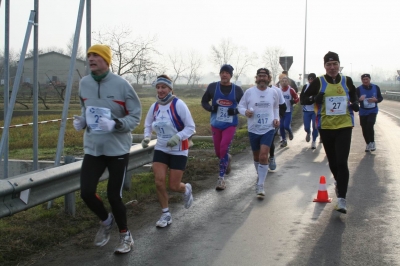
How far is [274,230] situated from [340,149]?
5.06ft

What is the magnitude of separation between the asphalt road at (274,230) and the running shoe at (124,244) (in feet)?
0.22

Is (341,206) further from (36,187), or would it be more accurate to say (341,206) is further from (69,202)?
(36,187)

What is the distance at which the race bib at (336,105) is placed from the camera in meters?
7.23

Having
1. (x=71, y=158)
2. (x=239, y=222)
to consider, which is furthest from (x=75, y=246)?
(x=239, y=222)

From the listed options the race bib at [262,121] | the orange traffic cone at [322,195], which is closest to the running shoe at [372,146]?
the race bib at [262,121]

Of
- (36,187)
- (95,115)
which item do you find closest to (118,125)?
(95,115)

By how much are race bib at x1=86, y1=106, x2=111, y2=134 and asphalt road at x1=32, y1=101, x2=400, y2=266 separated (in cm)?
124

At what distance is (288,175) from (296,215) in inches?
130

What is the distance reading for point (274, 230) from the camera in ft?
20.6

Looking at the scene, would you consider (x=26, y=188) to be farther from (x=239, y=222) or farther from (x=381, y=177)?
(x=381, y=177)

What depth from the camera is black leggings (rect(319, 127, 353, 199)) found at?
23.3 feet

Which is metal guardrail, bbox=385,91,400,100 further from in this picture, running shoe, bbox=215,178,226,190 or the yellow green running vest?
the yellow green running vest

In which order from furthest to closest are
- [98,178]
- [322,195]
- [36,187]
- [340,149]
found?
[322,195] → [340,149] → [36,187] → [98,178]

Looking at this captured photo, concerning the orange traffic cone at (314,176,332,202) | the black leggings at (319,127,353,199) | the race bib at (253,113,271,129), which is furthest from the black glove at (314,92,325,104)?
the race bib at (253,113,271,129)
